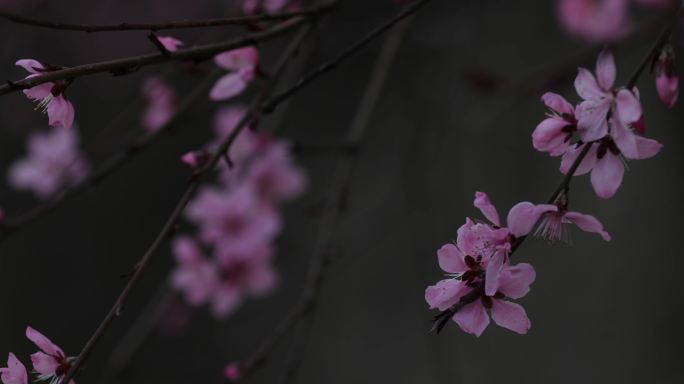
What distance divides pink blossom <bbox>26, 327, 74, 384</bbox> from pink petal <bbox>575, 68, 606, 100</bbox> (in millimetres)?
616

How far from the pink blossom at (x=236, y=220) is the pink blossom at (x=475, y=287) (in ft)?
4.70

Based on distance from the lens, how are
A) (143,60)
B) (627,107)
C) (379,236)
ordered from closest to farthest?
(627,107) < (143,60) < (379,236)

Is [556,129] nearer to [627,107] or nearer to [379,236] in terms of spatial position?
[627,107]

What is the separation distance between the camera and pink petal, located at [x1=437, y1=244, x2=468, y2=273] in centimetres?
86

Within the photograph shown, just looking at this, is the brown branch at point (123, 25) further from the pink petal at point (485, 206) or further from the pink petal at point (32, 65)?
the pink petal at point (485, 206)

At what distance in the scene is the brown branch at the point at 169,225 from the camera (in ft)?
2.83

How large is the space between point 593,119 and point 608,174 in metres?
0.07

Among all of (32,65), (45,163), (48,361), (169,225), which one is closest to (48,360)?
(48,361)

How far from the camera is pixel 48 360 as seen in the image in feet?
3.07

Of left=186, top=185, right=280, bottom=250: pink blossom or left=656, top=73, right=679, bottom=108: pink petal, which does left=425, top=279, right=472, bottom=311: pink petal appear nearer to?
left=656, top=73, right=679, bottom=108: pink petal

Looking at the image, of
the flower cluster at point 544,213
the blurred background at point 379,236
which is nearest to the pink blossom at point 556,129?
the flower cluster at point 544,213

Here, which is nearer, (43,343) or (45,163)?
(43,343)

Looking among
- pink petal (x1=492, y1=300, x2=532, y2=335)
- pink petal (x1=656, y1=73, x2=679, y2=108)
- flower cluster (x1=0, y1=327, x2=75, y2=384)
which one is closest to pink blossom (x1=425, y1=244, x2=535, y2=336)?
pink petal (x1=492, y1=300, x2=532, y2=335)

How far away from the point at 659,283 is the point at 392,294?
46.2 inches
